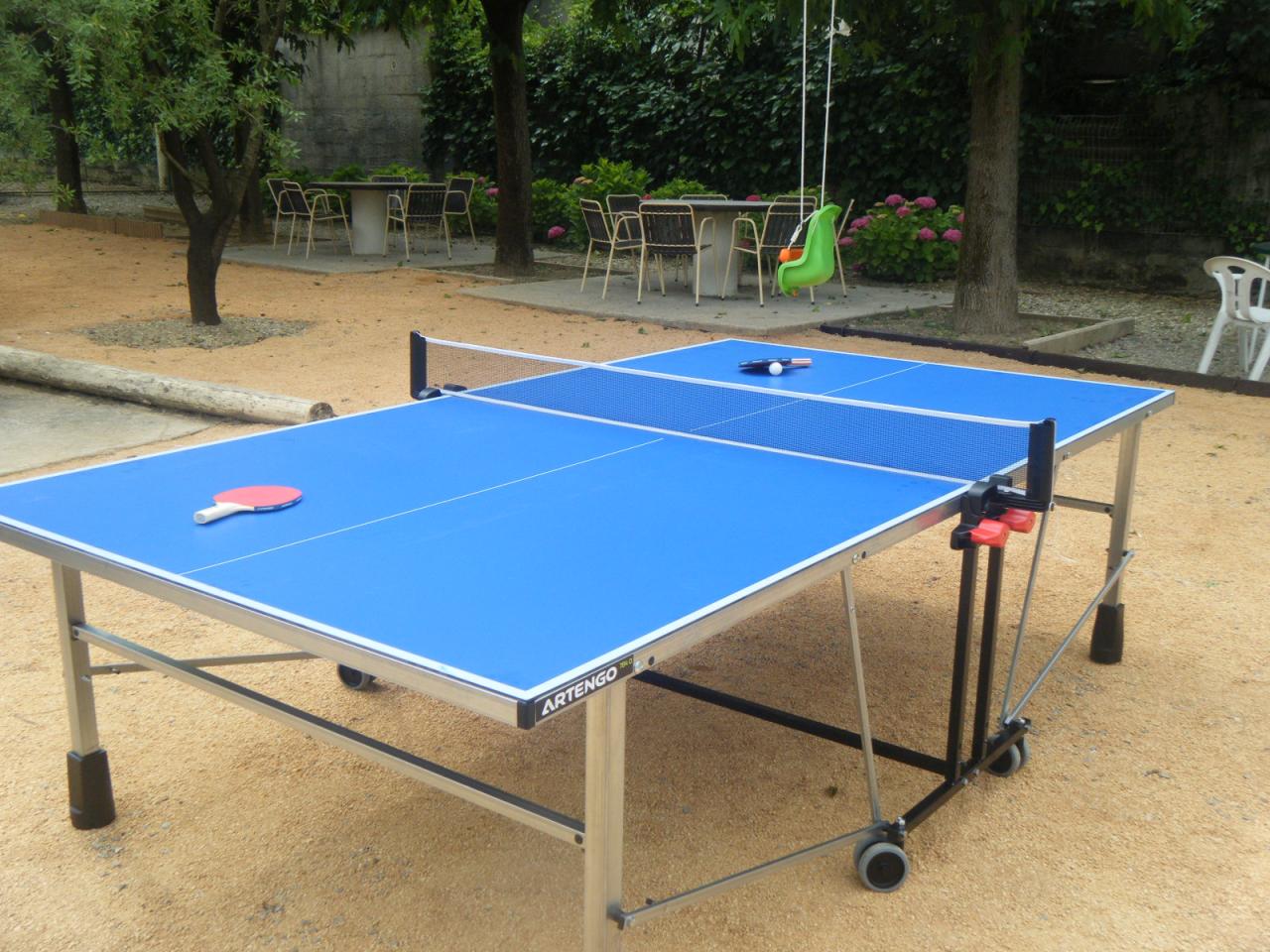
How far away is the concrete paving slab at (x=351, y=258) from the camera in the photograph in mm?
13594

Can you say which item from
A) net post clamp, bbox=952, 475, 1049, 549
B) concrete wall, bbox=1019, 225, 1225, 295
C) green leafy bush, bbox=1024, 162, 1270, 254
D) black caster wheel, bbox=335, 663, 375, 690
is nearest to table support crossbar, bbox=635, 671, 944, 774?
net post clamp, bbox=952, 475, 1049, 549

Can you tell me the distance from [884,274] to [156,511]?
11.0 meters

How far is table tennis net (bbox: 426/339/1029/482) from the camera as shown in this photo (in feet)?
9.75

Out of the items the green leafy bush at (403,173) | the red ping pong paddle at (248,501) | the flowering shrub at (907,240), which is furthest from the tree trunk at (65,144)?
the red ping pong paddle at (248,501)

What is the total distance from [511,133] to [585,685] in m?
11.7

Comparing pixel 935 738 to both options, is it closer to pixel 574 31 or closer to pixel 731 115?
pixel 731 115

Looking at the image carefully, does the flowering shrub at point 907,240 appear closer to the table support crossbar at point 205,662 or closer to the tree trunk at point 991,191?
the tree trunk at point 991,191

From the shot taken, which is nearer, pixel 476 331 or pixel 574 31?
pixel 476 331

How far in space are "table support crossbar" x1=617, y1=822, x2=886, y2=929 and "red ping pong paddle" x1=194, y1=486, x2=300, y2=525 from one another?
1.06 metres

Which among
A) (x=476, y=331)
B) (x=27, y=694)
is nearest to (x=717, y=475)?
(x=27, y=694)

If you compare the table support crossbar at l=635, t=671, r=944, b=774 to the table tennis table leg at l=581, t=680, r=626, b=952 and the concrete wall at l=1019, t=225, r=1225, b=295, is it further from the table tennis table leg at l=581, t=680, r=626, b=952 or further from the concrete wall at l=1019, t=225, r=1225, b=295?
the concrete wall at l=1019, t=225, r=1225, b=295

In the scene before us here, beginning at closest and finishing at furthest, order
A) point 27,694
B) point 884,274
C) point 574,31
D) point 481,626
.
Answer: point 481,626, point 27,694, point 884,274, point 574,31

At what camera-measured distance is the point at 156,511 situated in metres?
2.50

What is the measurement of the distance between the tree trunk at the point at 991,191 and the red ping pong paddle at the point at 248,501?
737cm
